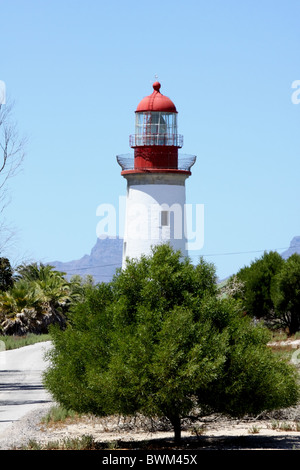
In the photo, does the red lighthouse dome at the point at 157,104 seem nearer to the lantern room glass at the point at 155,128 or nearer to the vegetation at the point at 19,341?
the lantern room glass at the point at 155,128

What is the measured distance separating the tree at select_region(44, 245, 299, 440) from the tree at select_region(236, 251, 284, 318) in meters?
44.0

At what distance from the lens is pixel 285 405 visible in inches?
719

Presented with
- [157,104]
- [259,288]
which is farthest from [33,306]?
[157,104]

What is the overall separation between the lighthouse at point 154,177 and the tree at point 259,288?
1596 cm

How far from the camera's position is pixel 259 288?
6406cm

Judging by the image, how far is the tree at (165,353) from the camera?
16484 millimetres

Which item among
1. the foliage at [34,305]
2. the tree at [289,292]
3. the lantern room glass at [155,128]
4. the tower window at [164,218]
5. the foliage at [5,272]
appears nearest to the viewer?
the foliage at [5,272]

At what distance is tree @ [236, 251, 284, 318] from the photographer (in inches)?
2494

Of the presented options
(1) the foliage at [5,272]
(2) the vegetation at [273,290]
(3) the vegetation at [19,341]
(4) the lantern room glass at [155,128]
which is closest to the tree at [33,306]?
(3) the vegetation at [19,341]

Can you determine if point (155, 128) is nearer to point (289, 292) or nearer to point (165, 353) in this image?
point (289, 292)

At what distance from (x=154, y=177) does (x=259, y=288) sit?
19.1 meters

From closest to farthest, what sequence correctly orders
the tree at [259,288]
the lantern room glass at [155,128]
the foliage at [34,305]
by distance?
the lantern room glass at [155,128], the foliage at [34,305], the tree at [259,288]
